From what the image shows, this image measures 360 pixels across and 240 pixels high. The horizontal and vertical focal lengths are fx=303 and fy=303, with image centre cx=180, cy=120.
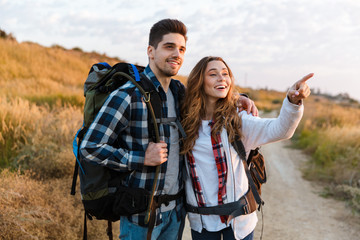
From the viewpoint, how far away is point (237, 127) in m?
2.21

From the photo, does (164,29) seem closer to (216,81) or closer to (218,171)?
(216,81)

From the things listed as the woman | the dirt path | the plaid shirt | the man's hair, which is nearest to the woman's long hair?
the woman

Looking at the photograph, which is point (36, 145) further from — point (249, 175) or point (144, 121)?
point (249, 175)

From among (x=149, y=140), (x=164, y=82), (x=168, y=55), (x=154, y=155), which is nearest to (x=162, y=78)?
(x=164, y=82)

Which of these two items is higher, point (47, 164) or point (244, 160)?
point (244, 160)

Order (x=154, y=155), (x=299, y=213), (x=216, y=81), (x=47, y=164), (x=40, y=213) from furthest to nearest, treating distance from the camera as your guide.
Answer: (x=299, y=213) → (x=47, y=164) → (x=40, y=213) → (x=216, y=81) → (x=154, y=155)

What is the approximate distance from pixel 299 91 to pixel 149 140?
40.0 inches

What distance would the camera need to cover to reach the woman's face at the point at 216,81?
2.35m

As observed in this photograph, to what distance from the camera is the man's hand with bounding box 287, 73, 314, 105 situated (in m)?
1.81

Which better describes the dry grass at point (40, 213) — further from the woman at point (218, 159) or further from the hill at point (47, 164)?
the woman at point (218, 159)

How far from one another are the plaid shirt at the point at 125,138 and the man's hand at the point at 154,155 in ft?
0.12

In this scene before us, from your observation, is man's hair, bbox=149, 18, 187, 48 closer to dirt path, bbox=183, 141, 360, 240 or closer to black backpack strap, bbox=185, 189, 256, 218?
black backpack strap, bbox=185, 189, 256, 218

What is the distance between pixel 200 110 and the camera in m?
2.45

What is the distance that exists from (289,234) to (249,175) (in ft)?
9.13
